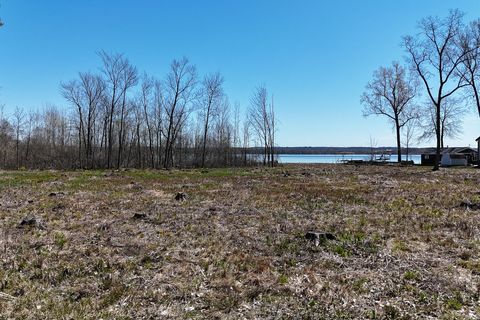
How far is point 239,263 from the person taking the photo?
5.49 m

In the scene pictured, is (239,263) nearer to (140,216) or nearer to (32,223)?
(140,216)

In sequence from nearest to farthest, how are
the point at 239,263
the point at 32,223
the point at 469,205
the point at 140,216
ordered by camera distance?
the point at 239,263 → the point at 32,223 → the point at 140,216 → the point at 469,205

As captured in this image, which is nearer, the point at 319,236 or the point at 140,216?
the point at 319,236

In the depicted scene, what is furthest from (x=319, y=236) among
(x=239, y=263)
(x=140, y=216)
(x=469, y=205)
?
(x=469, y=205)

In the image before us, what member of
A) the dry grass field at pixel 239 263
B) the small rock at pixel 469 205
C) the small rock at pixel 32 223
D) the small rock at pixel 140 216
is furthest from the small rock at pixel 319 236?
the small rock at pixel 469 205

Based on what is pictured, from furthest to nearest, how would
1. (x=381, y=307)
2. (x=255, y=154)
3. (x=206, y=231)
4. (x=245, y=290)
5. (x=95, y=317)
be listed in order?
(x=255, y=154) < (x=206, y=231) < (x=245, y=290) < (x=381, y=307) < (x=95, y=317)

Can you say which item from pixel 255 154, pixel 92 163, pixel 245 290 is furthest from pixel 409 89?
pixel 245 290

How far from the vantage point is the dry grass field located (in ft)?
13.0

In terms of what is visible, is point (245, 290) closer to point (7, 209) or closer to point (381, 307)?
point (381, 307)

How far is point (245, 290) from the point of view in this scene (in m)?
4.45

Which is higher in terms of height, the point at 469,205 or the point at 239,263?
the point at 469,205

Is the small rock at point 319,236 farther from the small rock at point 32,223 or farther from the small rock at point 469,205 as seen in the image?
the small rock at point 469,205

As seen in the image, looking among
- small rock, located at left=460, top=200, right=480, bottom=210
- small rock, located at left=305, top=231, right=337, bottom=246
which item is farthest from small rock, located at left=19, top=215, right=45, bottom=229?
small rock, located at left=460, top=200, right=480, bottom=210

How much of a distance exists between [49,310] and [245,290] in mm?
2229
